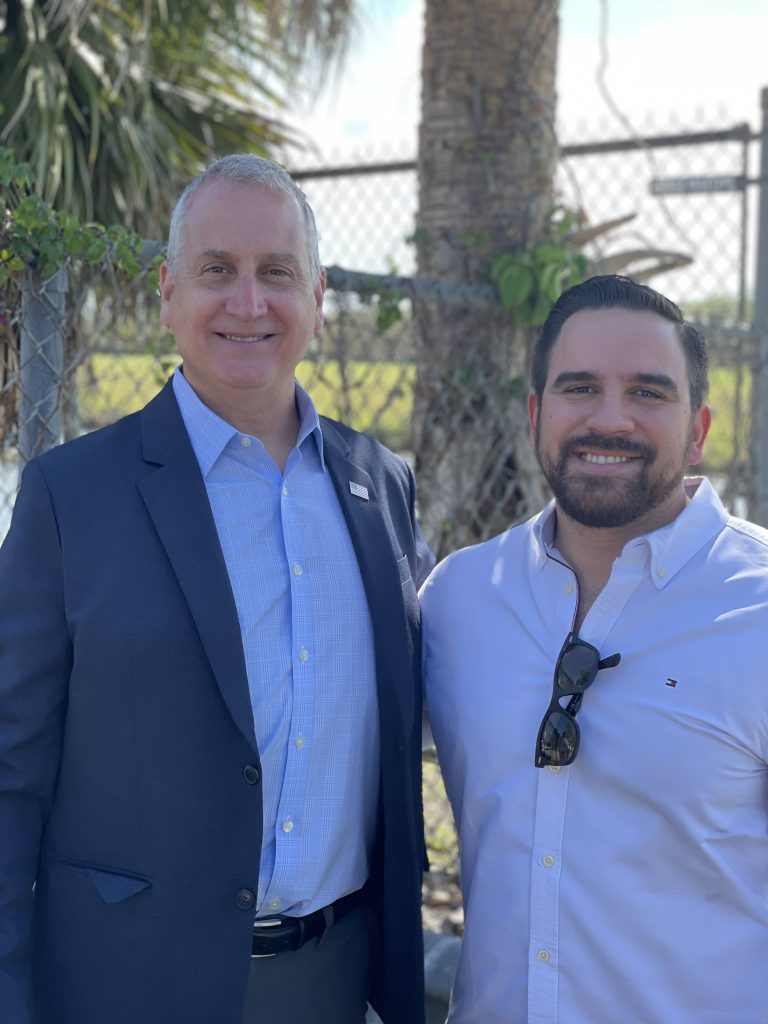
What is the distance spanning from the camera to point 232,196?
2.18 m

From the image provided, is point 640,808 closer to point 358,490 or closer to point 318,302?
point 358,490

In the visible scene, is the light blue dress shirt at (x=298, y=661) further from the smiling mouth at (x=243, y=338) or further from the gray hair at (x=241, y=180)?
the gray hair at (x=241, y=180)

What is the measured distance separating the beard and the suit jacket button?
36.2 inches

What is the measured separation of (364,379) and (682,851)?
6.75 feet

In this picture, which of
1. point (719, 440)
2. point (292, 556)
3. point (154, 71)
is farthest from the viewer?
point (154, 71)

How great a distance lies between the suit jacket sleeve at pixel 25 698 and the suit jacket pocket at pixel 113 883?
4.4 inches

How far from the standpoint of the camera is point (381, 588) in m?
2.24

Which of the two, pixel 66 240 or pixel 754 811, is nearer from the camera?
pixel 754 811

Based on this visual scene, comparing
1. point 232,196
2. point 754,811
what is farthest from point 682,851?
point 232,196

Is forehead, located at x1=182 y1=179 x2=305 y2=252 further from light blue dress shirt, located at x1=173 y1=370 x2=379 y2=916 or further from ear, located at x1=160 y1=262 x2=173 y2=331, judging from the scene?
light blue dress shirt, located at x1=173 y1=370 x2=379 y2=916

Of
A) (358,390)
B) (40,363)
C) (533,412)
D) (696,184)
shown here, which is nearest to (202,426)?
(40,363)

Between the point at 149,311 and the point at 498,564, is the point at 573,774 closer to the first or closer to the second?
the point at 498,564

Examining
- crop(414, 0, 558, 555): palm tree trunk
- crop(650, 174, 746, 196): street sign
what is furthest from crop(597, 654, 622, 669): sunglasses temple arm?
crop(650, 174, 746, 196): street sign

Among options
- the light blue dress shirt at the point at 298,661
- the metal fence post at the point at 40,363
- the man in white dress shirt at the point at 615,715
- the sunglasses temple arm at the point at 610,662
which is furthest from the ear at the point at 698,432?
the metal fence post at the point at 40,363
